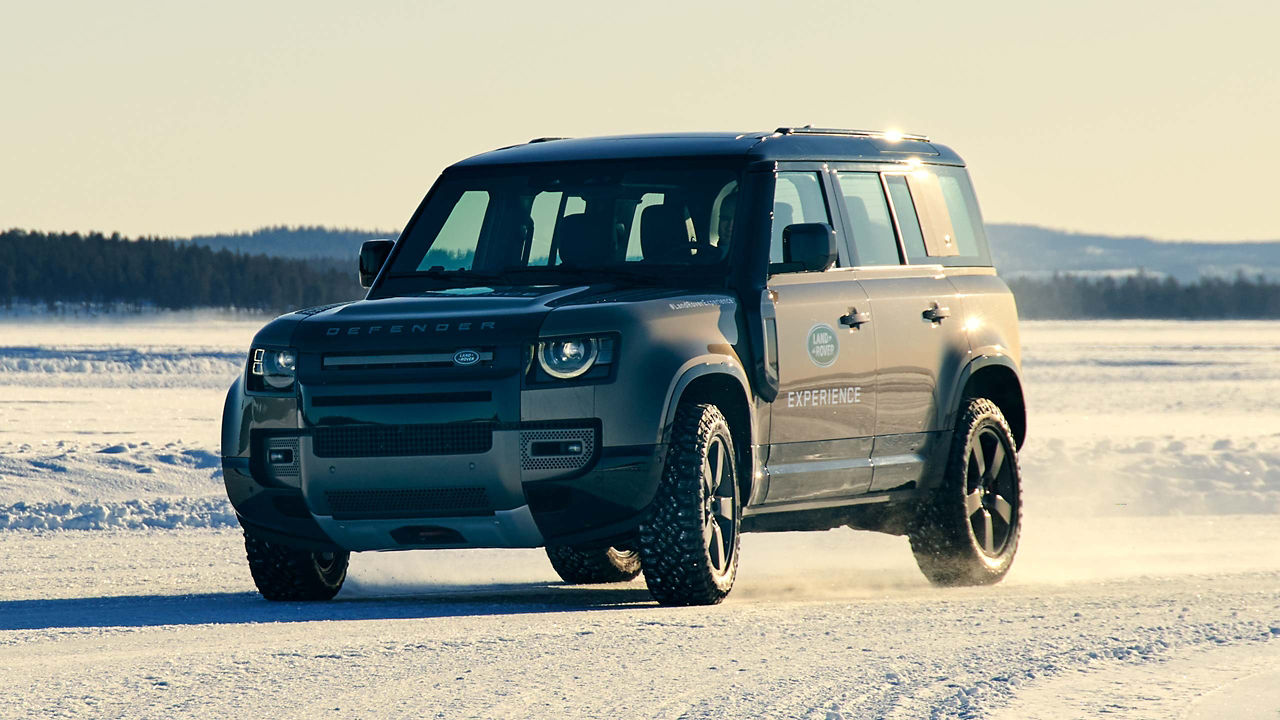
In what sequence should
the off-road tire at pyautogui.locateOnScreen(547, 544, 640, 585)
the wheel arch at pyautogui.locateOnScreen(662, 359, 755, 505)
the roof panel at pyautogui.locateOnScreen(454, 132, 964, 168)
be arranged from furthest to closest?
the off-road tire at pyautogui.locateOnScreen(547, 544, 640, 585)
the roof panel at pyautogui.locateOnScreen(454, 132, 964, 168)
the wheel arch at pyautogui.locateOnScreen(662, 359, 755, 505)

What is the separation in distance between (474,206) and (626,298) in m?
1.65

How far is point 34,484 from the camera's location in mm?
16078

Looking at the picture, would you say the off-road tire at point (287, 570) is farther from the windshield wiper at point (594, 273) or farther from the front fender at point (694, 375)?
the front fender at point (694, 375)

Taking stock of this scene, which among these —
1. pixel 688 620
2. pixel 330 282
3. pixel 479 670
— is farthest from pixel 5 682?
pixel 330 282

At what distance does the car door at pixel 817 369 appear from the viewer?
873cm

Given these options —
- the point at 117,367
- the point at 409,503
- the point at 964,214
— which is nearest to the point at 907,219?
the point at 964,214

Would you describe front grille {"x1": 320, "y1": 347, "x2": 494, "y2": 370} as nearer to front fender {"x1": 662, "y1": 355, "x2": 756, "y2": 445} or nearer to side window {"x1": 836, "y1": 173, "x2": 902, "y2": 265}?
front fender {"x1": 662, "y1": 355, "x2": 756, "y2": 445}

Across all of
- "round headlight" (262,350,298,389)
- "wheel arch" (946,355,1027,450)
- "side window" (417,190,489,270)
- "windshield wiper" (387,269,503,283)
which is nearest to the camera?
"round headlight" (262,350,298,389)

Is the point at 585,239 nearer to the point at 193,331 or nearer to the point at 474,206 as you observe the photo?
the point at 474,206

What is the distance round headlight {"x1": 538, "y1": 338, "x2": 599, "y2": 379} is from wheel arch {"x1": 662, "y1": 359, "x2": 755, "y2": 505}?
0.49 meters

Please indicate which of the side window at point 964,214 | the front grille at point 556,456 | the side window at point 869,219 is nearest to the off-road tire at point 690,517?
the front grille at point 556,456

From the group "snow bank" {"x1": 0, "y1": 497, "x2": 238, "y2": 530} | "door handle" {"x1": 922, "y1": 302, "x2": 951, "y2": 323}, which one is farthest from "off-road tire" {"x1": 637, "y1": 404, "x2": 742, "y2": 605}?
"snow bank" {"x1": 0, "y1": 497, "x2": 238, "y2": 530}

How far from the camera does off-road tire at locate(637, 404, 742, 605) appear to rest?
26.0 ft

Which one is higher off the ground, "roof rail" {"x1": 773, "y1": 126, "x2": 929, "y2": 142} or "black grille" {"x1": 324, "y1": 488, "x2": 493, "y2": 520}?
"roof rail" {"x1": 773, "y1": 126, "x2": 929, "y2": 142}
